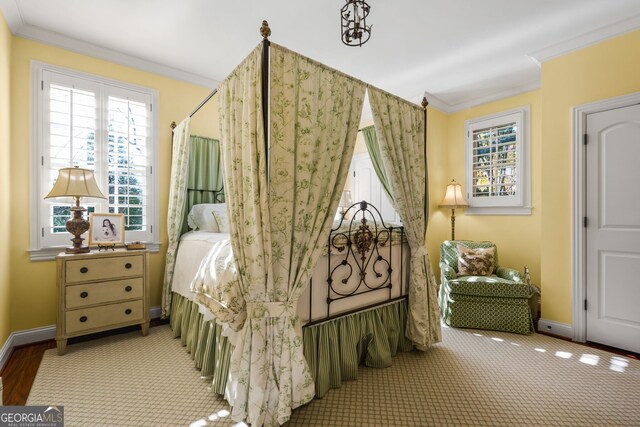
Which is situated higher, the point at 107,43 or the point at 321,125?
the point at 107,43

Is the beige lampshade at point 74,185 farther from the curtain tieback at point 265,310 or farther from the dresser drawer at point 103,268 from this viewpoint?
the curtain tieback at point 265,310

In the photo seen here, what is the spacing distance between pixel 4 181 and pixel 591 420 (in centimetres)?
450

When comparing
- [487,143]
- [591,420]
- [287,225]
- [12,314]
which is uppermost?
[487,143]

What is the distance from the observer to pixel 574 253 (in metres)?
2.90

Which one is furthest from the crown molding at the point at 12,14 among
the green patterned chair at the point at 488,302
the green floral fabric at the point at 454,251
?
the green floral fabric at the point at 454,251

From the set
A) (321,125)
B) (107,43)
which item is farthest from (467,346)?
(107,43)

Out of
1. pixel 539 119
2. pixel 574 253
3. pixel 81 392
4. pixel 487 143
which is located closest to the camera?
pixel 81 392

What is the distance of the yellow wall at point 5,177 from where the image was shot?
7.95 ft

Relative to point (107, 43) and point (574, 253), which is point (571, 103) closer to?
point (574, 253)

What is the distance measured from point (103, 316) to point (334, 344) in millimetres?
2122

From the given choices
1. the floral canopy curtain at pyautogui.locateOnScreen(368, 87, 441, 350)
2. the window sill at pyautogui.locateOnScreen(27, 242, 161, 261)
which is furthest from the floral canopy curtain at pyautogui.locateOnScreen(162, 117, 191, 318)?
the floral canopy curtain at pyautogui.locateOnScreen(368, 87, 441, 350)

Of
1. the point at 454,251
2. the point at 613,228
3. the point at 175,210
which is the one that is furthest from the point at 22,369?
the point at 613,228

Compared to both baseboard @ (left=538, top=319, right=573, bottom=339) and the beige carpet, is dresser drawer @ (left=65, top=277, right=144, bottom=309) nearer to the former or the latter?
the beige carpet

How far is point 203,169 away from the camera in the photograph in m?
3.63
